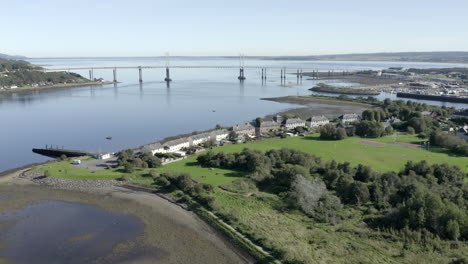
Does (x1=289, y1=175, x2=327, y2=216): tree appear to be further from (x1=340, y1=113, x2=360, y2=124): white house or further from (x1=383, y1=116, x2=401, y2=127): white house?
(x1=340, y1=113, x2=360, y2=124): white house

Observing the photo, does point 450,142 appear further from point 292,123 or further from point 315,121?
point 292,123

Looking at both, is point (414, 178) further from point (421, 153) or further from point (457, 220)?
point (421, 153)

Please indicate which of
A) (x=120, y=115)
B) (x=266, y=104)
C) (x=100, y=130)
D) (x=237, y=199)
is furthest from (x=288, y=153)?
(x=266, y=104)

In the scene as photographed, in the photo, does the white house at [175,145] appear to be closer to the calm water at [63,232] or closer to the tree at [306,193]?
the calm water at [63,232]

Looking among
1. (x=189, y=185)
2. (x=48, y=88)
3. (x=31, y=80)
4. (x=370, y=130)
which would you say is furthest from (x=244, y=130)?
(x=31, y=80)

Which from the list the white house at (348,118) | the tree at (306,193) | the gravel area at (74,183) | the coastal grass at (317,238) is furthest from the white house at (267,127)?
the coastal grass at (317,238)

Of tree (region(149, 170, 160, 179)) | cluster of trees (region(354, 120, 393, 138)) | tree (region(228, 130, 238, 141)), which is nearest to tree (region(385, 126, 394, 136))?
Answer: cluster of trees (region(354, 120, 393, 138))
